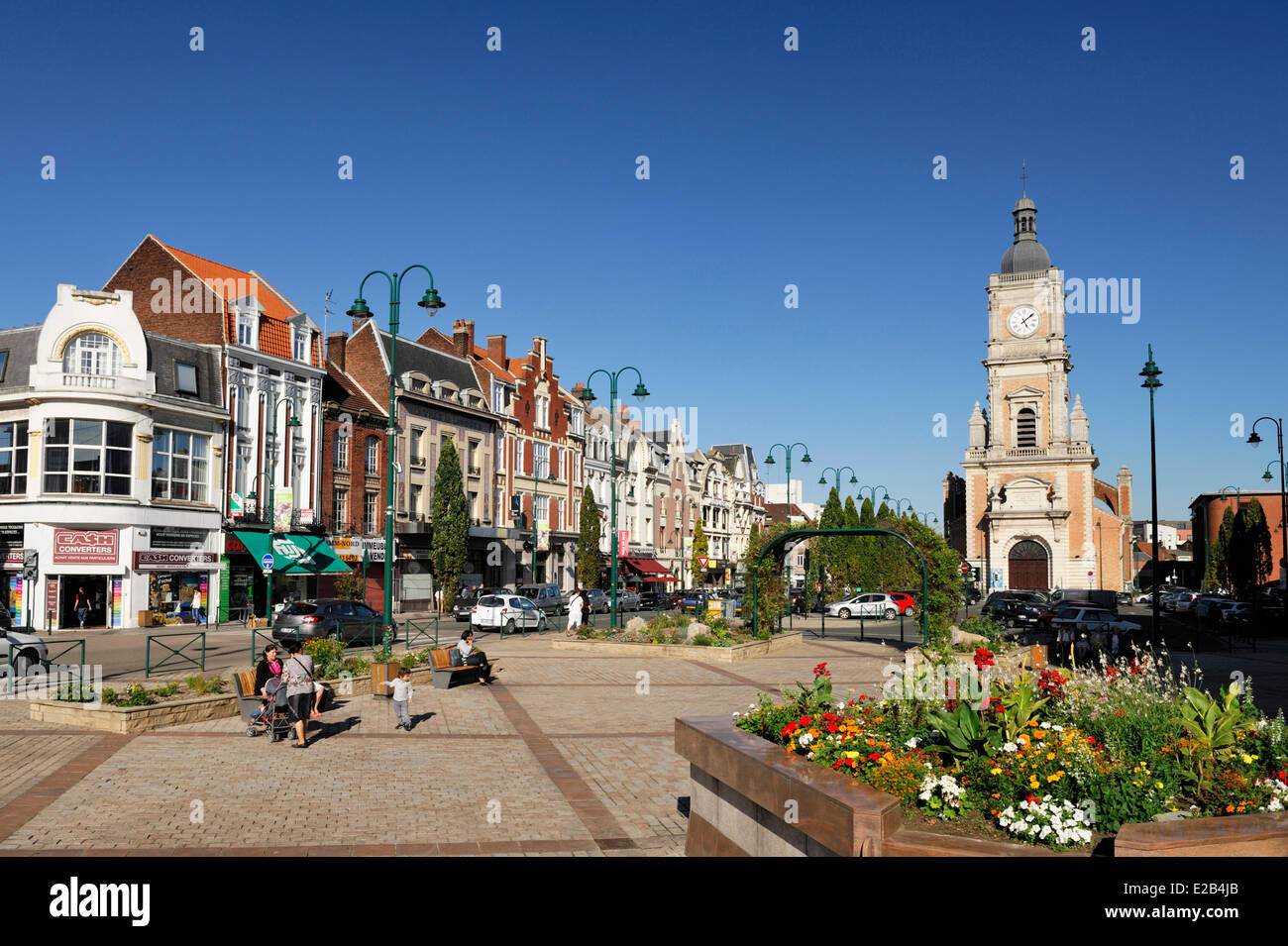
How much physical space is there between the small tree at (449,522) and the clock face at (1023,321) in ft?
166

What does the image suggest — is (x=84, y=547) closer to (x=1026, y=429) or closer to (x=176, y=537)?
(x=176, y=537)

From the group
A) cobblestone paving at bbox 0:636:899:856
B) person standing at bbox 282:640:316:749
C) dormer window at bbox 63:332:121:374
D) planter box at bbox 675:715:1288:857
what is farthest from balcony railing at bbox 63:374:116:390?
planter box at bbox 675:715:1288:857

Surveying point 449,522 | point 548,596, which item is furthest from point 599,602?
point 449,522

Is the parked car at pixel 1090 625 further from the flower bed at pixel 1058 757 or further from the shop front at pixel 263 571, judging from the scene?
the shop front at pixel 263 571

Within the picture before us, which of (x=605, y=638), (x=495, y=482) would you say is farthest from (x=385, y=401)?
(x=605, y=638)

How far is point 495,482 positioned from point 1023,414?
45398 millimetres

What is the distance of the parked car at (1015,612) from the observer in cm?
4556

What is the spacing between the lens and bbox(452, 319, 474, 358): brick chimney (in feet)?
A: 192

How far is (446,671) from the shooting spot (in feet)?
65.3

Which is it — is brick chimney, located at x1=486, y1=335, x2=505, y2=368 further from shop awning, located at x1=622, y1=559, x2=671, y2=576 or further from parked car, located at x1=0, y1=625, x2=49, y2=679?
parked car, located at x1=0, y1=625, x2=49, y2=679

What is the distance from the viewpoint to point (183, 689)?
53.5 ft

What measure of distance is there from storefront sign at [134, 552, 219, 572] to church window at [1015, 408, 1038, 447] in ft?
206

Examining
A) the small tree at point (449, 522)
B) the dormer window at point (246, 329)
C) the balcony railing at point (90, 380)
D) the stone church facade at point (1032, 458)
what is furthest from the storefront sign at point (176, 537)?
the stone church facade at point (1032, 458)

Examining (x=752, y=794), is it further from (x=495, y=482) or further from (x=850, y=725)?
(x=495, y=482)
